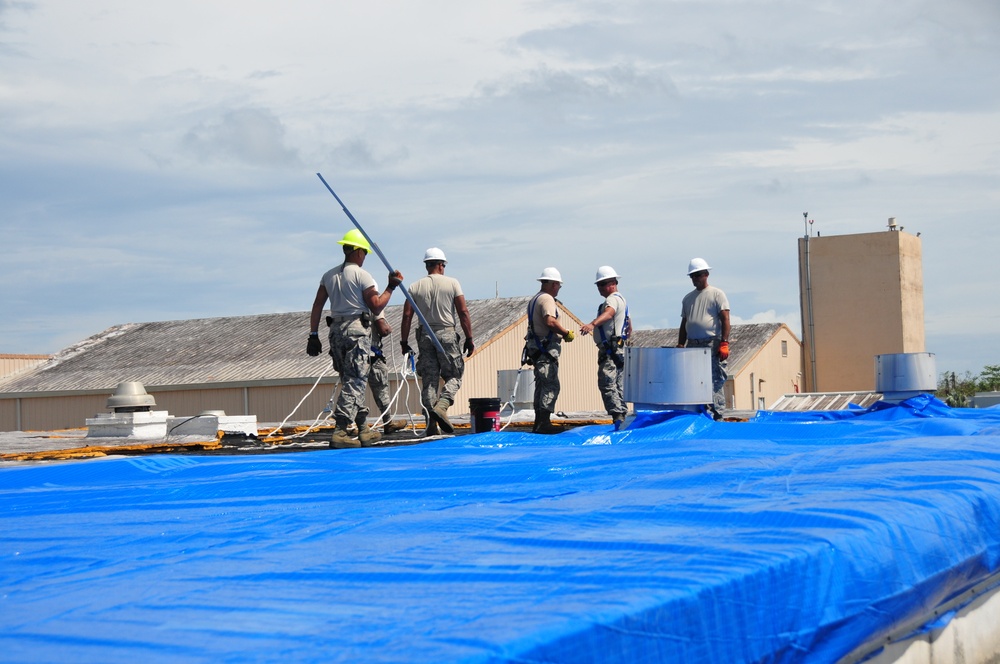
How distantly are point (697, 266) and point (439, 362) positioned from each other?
2.75 meters

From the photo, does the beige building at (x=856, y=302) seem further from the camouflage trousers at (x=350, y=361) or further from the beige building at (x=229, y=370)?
the camouflage trousers at (x=350, y=361)

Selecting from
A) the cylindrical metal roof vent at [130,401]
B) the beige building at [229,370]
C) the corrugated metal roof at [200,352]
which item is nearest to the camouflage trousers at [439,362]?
the cylindrical metal roof vent at [130,401]

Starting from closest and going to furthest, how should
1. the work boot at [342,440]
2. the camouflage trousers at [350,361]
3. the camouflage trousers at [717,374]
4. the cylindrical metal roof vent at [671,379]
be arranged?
the work boot at [342,440] → the camouflage trousers at [350,361] → the cylindrical metal roof vent at [671,379] → the camouflage trousers at [717,374]

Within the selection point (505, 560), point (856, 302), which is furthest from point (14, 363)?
point (505, 560)

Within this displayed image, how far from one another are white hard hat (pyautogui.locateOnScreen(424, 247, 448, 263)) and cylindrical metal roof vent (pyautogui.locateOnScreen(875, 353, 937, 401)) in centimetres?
507

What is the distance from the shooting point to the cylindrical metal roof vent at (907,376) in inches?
444

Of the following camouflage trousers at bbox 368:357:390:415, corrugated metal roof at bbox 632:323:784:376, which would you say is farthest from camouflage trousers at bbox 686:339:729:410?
corrugated metal roof at bbox 632:323:784:376

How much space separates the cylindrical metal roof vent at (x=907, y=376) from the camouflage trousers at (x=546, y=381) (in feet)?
13.6

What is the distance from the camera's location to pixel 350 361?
805 cm

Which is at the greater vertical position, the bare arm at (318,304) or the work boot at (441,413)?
the bare arm at (318,304)

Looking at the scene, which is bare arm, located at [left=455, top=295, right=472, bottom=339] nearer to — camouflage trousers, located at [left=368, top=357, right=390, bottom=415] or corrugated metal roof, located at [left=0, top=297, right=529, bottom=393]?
camouflage trousers, located at [left=368, top=357, right=390, bottom=415]

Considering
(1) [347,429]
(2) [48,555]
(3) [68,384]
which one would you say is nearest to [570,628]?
(2) [48,555]

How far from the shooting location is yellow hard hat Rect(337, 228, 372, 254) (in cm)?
837

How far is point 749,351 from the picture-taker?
40.7m
